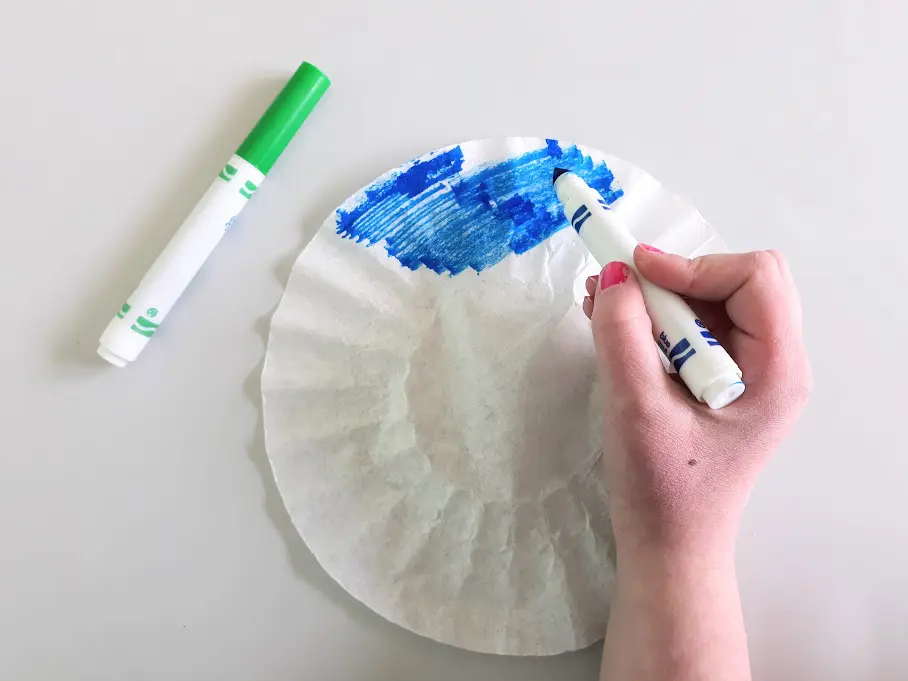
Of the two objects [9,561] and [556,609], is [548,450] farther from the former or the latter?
[9,561]

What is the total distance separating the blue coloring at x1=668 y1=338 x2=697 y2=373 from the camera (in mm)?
389

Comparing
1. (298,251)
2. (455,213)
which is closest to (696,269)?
(455,213)

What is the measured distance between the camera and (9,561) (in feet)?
1.61

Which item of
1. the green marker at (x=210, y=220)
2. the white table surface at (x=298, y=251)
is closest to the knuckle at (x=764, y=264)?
the white table surface at (x=298, y=251)

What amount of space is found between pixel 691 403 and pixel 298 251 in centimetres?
31

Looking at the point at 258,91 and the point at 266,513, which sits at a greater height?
the point at 258,91

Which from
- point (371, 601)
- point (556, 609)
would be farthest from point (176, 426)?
point (556, 609)

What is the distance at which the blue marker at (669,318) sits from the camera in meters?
0.38

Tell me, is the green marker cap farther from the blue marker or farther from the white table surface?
the blue marker

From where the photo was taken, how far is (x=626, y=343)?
0.40 meters

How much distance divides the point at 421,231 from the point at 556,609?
0.30m

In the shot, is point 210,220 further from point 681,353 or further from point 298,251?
point 681,353

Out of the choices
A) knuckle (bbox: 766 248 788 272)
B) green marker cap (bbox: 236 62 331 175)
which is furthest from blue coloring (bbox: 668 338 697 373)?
green marker cap (bbox: 236 62 331 175)

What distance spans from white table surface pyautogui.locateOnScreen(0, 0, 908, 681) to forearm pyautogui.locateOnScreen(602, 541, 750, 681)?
0.28 feet
